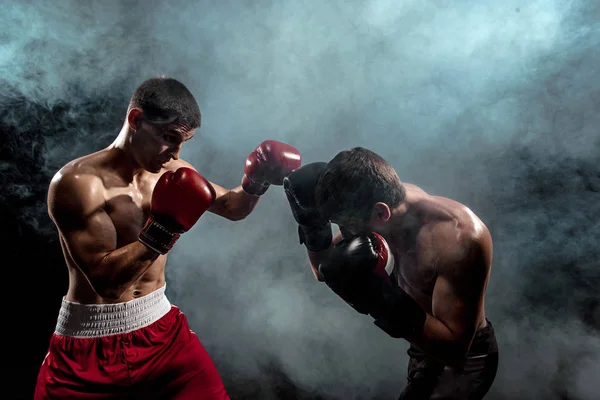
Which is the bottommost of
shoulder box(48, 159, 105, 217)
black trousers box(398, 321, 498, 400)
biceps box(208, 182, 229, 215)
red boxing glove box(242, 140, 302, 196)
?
shoulder box(48, 159, 105, 217)

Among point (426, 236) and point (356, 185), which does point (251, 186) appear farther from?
point (426, 236)

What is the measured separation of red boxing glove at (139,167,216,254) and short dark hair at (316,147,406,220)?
53cm

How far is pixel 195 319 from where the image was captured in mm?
4367

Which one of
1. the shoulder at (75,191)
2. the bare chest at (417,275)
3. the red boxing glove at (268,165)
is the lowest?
the shoulder at (75,191)

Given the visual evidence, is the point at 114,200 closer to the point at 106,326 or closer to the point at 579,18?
the point at 106,326

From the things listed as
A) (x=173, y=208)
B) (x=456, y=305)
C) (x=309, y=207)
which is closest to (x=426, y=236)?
(x=456, y=305)

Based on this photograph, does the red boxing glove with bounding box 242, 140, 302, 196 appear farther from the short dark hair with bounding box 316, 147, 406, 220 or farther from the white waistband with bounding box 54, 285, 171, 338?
the white waistband with bounding box 54, 285, 171, 338

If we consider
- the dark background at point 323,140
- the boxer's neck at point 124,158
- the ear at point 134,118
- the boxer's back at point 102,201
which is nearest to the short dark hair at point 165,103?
the ear at point 134,118

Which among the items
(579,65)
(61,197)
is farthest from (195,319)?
(579,65)

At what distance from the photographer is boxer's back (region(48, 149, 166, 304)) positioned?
1919 mm

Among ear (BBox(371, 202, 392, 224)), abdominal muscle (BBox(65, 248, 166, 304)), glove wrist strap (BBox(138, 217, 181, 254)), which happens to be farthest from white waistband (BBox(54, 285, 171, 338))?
ear (BBox(371, 202, 392, 224))

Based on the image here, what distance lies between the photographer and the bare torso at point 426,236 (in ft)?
6.03

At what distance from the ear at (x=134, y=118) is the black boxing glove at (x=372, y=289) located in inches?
42.5

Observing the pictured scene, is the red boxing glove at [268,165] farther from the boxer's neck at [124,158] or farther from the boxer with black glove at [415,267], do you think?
the boxer's neck at [124,158]
